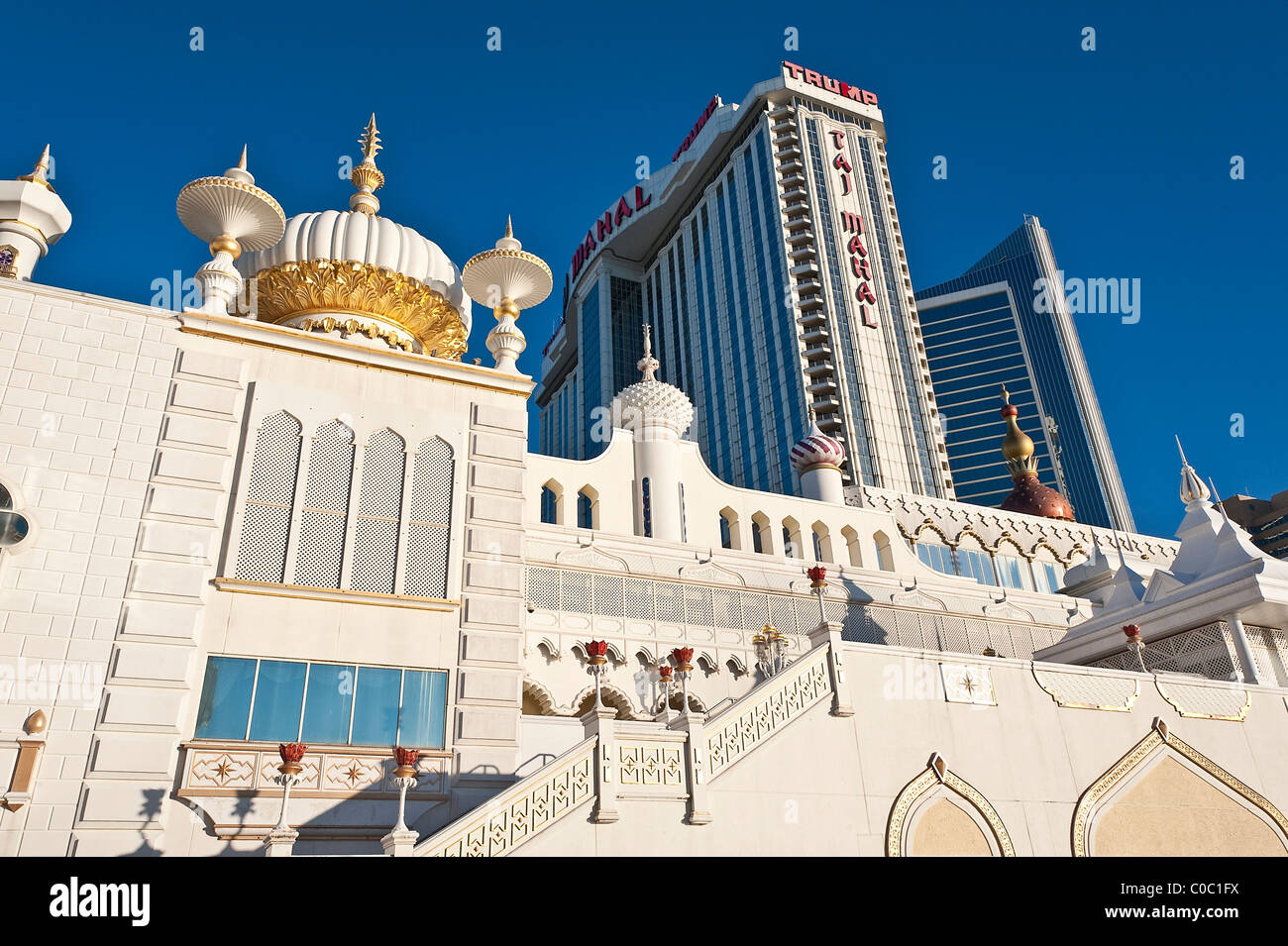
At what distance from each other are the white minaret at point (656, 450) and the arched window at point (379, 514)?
12.0 metres

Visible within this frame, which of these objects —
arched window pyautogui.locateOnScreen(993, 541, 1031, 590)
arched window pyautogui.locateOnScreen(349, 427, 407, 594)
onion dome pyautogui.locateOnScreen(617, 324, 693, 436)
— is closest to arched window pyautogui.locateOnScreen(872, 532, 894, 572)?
arched window pyautogui.locateOnScreen(993, 541, 1031, 590)

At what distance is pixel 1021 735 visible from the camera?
16.7 meters

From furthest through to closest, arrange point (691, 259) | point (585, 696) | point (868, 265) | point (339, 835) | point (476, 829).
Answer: point (691, 259), point (868, 265), point (585, 696), point (339, 835), point (476, 829)

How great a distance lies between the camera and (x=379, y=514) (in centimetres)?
1623

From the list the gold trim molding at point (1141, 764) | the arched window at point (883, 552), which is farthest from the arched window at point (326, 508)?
the arched window at point (883, 552)

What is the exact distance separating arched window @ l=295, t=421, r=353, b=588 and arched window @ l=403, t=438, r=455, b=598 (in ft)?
3.70

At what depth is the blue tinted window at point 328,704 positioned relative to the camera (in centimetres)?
1405

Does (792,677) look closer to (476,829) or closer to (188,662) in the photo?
(476,829)

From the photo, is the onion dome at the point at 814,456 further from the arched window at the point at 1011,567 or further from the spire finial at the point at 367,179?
the spire finial at the point at 367,179

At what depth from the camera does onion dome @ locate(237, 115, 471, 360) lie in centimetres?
1978

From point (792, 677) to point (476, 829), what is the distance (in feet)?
19.1

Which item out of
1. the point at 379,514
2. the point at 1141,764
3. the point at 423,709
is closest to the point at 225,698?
the point at 423,709

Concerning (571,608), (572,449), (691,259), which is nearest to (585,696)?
(571,608)

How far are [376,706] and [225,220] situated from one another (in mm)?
9946
